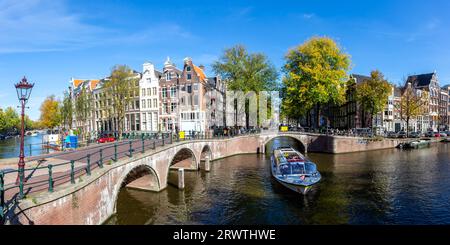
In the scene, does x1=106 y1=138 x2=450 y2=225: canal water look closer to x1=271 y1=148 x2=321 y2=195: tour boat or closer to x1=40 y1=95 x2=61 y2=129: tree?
x1=271 y1=148 x2=321 y2=195: tour boat

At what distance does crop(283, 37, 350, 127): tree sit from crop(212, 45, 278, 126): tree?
181 inches

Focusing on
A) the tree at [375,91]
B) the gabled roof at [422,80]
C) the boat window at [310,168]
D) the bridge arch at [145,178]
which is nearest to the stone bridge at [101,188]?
the bridge arch at [145,178]

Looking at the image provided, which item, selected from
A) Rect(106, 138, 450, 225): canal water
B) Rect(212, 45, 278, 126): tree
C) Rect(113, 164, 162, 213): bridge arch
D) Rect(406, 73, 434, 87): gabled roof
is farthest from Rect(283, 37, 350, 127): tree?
Rect(406, 73, 434, 87): gabled roof

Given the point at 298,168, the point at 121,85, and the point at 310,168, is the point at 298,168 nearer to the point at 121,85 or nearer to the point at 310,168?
the point at 310,168

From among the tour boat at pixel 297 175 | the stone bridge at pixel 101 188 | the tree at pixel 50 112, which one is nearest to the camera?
the stone bridge at pixel 101 188

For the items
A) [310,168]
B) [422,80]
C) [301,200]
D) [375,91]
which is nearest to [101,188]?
[301,200]

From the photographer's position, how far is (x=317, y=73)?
165ft

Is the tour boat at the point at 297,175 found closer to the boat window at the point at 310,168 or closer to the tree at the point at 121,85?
the boat window at the point at 310,168

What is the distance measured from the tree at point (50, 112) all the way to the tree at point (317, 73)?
196 ft

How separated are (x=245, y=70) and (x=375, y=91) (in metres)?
26.0

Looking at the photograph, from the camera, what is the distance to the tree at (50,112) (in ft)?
247
